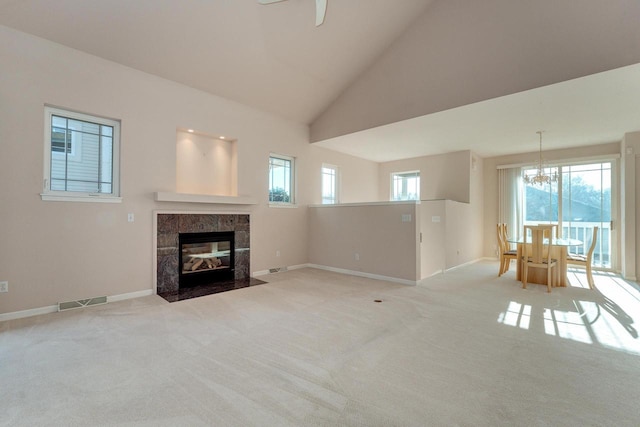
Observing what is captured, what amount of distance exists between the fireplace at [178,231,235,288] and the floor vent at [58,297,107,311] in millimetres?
1045

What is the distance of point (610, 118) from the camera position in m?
4.75

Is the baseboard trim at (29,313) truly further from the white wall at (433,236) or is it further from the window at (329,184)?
the white wall at (433,236)

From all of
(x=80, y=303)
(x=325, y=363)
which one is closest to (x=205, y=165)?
(x=80, y=303)

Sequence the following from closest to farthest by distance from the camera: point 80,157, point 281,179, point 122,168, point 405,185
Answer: point 80,157 < point 122,168 < point 281,179 < point 405,185

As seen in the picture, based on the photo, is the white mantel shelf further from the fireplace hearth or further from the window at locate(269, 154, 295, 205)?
the window at locate(269, 154, 295, 205)

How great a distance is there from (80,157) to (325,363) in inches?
161

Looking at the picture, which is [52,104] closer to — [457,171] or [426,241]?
[426,241]

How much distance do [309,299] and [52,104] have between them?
162 inches

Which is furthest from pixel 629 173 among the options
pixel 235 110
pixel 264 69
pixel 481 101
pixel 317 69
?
pixel 235 110

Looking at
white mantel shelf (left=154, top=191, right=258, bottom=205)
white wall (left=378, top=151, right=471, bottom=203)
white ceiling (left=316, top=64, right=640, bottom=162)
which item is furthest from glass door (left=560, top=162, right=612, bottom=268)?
white mantel shelf (left=154, top=191, right=258, bottom=205)

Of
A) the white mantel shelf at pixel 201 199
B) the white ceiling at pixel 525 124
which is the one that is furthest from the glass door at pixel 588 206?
the white mantel shelf at pixel 201 199

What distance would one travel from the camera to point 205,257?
5.02 m

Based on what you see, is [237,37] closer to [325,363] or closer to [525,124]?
[325,363]

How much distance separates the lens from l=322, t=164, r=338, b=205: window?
7367 mm
